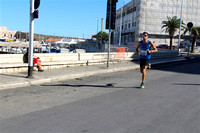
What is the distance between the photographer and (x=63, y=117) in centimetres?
494

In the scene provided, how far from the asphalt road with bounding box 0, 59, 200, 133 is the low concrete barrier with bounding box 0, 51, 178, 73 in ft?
11.4

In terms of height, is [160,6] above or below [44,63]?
above

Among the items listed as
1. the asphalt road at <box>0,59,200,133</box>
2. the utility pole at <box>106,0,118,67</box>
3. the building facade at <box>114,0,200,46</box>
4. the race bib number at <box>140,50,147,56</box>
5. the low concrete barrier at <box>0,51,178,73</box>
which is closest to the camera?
the asphalt road at <box>0,59,200,133</box>

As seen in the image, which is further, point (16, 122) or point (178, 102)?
point (178, 102)

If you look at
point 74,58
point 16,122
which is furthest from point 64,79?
point 16,122

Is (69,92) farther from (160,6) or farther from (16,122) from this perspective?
(160,6)

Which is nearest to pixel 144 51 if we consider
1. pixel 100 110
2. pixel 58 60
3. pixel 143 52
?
pixel 143 52

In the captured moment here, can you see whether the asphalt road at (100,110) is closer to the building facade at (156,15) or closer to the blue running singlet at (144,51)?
the blue running singlet at (144,51)

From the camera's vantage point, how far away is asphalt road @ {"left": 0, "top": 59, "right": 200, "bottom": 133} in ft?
14.2

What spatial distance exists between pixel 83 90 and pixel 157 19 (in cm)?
7069

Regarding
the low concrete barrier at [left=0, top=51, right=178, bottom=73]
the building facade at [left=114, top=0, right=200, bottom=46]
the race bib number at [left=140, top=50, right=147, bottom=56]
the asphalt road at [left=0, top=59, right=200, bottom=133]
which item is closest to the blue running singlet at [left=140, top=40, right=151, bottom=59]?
the race bib number at [left=140, top=50, right=147, bottom=56]

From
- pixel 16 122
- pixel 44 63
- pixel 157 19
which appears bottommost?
pixel 16 122

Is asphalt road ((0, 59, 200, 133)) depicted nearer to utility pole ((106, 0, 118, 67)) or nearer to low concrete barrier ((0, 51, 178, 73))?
low concrete barrier ((0, 51, 178, 73))

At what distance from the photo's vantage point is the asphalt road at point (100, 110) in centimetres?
432
